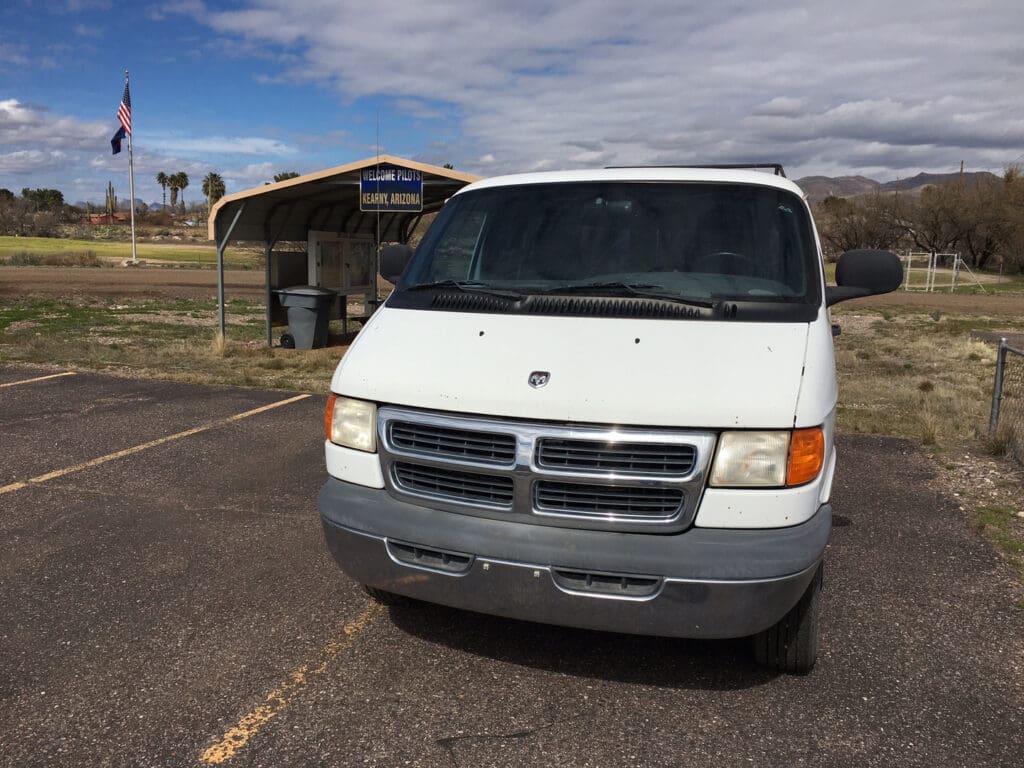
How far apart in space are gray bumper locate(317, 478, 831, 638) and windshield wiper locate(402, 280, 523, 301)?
1.12 meters

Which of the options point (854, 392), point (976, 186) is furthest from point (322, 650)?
point (976, 186)

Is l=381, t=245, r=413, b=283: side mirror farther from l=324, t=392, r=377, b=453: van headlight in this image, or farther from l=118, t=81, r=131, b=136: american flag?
l=118, t=81, r=131, b=136: american flag

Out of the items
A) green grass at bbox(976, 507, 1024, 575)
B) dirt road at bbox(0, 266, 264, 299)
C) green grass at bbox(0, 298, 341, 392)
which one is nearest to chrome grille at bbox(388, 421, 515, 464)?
green grass at bbox(976, 507, 1024, 575)

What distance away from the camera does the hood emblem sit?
10.5 feet

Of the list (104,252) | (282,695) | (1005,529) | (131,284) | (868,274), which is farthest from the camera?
(104,252)

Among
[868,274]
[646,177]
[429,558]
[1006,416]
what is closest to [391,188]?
[1006,416]

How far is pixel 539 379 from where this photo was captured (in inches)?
126

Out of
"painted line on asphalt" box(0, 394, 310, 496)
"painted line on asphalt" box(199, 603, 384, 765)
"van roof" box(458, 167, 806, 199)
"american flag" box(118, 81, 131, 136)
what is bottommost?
"painted line on asphalt" box(199, 603, 384, 765)

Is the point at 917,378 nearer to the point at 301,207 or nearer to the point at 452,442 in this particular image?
the point at 301,207

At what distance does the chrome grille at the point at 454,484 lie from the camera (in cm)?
320

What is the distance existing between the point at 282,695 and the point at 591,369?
178cm

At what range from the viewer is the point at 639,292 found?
3.79 meters

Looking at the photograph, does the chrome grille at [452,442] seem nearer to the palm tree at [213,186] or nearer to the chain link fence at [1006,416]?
the chain link fence at [1006,416]

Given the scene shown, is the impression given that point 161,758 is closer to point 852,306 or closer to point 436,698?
point 436,698
